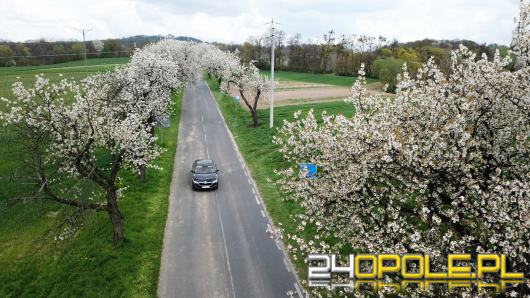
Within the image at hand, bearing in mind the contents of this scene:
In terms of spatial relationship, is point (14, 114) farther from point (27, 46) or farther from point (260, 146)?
point (27, 46)

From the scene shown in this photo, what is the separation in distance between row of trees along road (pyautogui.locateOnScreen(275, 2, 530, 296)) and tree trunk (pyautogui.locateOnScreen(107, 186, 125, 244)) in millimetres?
10843

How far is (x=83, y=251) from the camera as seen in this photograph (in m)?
21.3

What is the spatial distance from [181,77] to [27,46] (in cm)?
11144

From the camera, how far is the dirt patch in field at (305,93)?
68.8 m

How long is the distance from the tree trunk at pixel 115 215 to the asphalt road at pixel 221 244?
2625mm

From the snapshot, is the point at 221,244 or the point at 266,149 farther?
the point at 266,149

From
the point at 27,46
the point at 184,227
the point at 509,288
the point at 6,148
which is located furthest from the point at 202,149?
the point at 27,46

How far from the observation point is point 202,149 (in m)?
41.2

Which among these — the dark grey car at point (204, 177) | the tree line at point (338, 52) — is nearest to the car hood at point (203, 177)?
the dark grey car at point (204, 177)

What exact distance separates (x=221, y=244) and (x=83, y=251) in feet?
25.2

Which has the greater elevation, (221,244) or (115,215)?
(115,215)

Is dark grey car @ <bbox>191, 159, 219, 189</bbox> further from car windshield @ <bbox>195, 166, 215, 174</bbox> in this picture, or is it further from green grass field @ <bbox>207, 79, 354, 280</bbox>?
green grass field @ <bbox>207, 79, 354, 280</bbox>

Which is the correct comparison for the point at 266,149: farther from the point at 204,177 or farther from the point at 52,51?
the point at 52,51

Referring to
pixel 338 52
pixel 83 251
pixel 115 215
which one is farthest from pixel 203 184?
pixel 338 52
